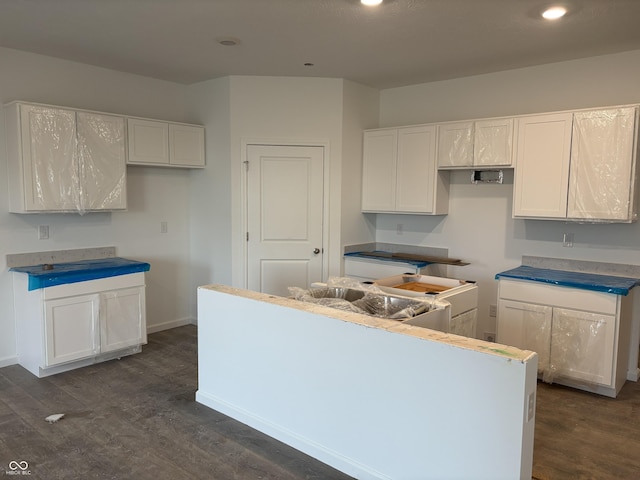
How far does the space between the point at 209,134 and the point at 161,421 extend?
2871 millimetres

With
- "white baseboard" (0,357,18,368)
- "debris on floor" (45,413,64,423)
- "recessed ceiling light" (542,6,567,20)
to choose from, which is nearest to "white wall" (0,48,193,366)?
"white baseboard" (0,357,18,368)

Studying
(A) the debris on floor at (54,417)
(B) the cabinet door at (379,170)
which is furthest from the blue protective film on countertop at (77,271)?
(B) the cabinet door at (379,170)

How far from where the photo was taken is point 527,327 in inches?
147

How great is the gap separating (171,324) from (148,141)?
1930mm

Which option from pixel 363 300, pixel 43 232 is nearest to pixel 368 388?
pixel 363 300

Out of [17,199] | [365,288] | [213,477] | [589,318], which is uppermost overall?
[17,199]

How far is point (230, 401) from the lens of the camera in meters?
3.04

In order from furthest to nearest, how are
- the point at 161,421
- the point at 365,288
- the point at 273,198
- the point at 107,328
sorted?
the point at 273,198 < the point at 107,328 < the point at 365,288 < the point at 161,421

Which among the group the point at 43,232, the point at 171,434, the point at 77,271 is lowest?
the point at 171,434

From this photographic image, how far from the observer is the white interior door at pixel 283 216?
4.66 m

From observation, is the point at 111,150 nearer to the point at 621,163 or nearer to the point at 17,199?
the point at 17,199

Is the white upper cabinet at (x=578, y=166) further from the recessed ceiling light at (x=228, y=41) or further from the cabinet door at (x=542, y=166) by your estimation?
the recessed ceiling light at (x=228, y=41)

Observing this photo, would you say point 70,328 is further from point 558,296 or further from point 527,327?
point 558,296

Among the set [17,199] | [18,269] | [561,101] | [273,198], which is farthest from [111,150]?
[561,101]
